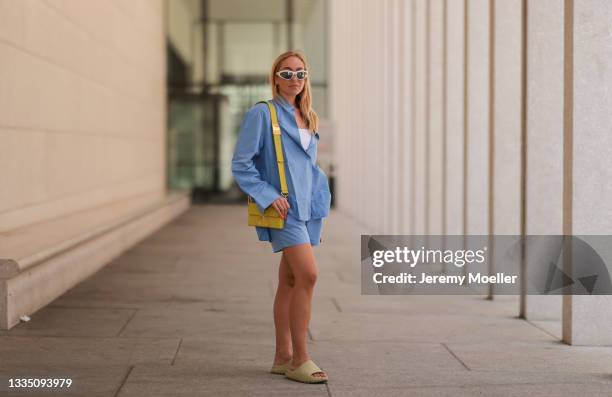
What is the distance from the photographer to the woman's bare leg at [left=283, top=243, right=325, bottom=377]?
17.1 feet

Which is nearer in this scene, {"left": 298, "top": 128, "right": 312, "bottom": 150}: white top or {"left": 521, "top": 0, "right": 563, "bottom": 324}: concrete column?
{"left": 298, "top": 128, "right": 312, "bottom": 150}: white top

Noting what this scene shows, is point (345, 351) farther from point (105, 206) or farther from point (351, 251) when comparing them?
point (105, 206)

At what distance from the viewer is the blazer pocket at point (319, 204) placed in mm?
5363

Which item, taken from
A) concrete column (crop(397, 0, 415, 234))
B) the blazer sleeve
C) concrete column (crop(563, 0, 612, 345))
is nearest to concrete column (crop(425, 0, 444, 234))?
concrete column (crop(397, 0, 415, 234))

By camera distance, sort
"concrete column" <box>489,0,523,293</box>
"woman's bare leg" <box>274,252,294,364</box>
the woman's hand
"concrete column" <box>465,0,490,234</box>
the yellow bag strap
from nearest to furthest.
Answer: the woman's hand → the yellow bag strap → "woman's bare leg" <box>274,252,294,364</box> → "concrete column" <box>489,0,523,293</box> → "concrete column" <box>465,0,490,234</box>

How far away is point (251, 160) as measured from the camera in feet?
17.3

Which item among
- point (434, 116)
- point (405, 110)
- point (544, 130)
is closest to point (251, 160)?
point (544, 130)

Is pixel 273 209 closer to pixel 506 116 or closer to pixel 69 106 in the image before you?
pixel 506 116

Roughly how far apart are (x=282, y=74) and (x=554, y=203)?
340cm

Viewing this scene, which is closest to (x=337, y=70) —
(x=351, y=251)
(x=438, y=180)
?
(x=351, y=251)

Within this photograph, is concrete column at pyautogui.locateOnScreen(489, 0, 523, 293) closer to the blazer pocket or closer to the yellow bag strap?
the blazer pocket

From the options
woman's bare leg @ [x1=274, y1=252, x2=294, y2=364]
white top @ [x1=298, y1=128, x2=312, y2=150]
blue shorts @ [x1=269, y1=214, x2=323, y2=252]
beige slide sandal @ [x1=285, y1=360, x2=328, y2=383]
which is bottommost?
beige slide sandal @ [x1=285, y1=360, x2=328, y2=383]

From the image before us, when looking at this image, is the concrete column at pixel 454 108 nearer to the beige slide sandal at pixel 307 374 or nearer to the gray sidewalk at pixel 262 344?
the gray sidewalk at pixel 262 344

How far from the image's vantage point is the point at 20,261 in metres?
6.86
